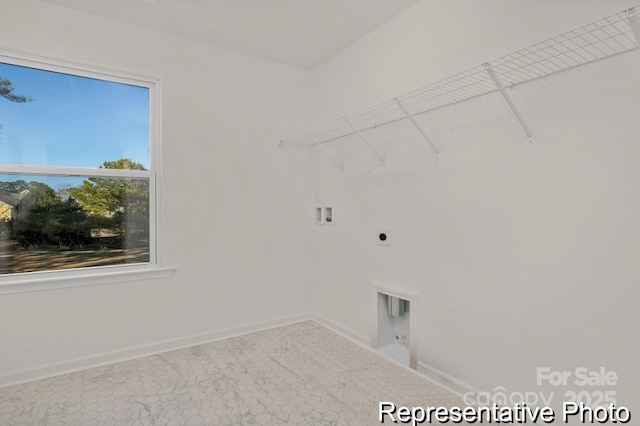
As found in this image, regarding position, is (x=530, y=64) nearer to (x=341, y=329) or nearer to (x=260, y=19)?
(x=260, y=19)

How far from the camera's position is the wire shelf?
4.37 feet

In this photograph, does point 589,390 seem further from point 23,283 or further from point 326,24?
point 23,283

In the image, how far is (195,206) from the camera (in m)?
2.66

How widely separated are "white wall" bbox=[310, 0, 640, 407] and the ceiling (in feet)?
0.60

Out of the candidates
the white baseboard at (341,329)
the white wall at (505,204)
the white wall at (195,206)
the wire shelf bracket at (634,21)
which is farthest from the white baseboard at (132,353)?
the wire shelf bracket at (634,21)

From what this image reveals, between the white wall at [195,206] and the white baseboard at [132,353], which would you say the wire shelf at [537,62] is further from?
the white baseboard at [132,353]

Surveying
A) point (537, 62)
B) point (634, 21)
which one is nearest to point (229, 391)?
point (537, 62)

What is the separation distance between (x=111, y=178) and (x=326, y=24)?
189 centimetres

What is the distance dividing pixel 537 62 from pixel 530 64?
7 centimetres

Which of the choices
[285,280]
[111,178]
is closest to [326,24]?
[111,178]

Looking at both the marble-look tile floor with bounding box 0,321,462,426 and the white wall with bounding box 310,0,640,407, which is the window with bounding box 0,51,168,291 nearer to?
the marble-look tile floor with bounding box 0,321,462,426

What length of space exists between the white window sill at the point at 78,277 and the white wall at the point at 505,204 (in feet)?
5.21

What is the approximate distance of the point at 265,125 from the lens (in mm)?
2977

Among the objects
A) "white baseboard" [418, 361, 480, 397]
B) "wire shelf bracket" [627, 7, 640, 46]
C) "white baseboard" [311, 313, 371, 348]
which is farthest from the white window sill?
"wire shelf bracket" [627, 7, 640, 46]
